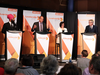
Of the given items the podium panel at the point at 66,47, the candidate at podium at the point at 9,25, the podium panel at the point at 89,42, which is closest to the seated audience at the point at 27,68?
the candidate at podium at the point at 9,25

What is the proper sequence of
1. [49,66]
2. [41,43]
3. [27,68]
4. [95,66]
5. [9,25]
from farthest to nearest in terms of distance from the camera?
1. [9,25]
2. [41,43]
3. [27,68]
4. [49,66]
5. [95,66]

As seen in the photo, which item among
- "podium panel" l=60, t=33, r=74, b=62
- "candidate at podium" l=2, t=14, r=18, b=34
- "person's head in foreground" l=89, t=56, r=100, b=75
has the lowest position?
"podium panel" l=60, t=33, r=74, b=62

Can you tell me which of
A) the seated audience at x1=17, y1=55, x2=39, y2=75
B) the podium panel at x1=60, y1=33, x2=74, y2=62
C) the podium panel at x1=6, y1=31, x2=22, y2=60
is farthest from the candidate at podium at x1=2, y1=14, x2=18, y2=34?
the seated audience at x1=17, y1=55, x2=39, y2=75

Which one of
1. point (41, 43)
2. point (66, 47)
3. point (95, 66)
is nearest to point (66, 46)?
point (66, 47)

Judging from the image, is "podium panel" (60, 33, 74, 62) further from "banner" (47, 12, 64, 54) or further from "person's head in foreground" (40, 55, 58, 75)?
"person's head in foreground" (40, 55, 58, 75)

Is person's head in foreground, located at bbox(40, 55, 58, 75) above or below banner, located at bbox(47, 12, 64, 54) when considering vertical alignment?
below

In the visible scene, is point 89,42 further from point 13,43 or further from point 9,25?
point 9,25

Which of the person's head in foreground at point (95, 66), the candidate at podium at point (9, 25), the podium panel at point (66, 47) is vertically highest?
the candidate at podium at point (9, 25)

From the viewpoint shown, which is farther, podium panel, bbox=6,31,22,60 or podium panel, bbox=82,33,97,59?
podium panel, bbox=82,33,97,59

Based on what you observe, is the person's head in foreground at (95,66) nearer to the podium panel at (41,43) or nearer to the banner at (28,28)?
the podium panel at (41,43)

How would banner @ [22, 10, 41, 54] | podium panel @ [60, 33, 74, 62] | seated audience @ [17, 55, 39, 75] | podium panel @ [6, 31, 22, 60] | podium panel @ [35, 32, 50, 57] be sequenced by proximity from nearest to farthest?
seated audience @ [17, 55, 39, 75] → podium panel @ [6, 31, 22, 60] → podium panel @ [35, 32, 50, 57] → podium panel @ [60, 33, 74, 62] → banner @ [22, 10, 41, 54]

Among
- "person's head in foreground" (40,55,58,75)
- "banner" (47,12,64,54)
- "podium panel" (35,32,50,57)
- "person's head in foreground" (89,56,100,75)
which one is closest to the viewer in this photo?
"person's head in foreground" (89,56,100,75)

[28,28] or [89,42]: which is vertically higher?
[28,28]

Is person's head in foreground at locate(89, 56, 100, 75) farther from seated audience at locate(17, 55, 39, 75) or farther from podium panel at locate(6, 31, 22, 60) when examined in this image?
podium panel at locate(6, 31, 22, 60)
